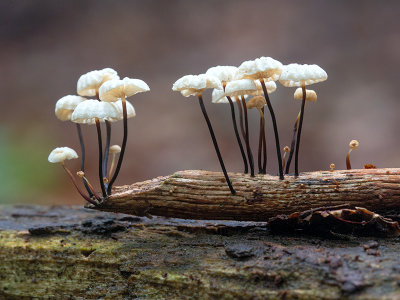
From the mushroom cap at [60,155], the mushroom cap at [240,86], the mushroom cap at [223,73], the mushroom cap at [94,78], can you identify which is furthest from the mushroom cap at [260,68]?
the mushroom cap at [60,155]

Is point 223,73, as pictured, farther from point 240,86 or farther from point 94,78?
point 94,78

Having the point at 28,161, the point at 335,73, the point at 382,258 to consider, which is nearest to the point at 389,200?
the point at 382,258

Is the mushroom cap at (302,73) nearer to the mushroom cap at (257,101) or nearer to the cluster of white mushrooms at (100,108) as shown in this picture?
the mushroom cap at (257,101)

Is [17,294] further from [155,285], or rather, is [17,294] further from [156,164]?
[156,164]

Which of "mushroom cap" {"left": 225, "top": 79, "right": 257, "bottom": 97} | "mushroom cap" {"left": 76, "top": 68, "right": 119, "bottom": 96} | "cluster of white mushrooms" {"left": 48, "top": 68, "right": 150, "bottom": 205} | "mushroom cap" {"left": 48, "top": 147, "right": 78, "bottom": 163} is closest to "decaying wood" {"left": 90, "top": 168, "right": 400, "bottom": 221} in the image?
"cluster of white mushrooms" {"left": 48, "top": 68, "right": 150, "bottom": 205}

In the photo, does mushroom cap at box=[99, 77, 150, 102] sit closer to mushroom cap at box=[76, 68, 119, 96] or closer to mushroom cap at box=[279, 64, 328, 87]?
mushroom cap at box=[76, 68, 119, 96]

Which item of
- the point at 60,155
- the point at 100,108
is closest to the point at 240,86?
the point at 100,108
